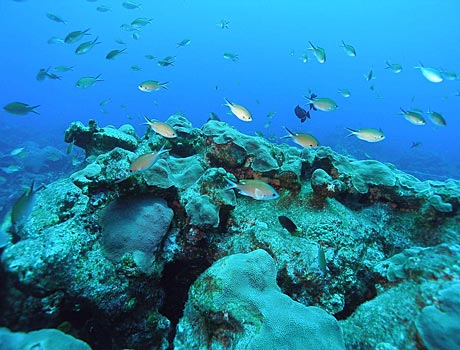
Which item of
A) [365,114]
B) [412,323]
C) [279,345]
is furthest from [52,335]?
[365,114]

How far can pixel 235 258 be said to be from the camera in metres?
2.75

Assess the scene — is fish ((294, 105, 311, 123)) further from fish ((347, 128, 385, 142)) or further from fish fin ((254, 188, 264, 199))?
fish fin ((254, 188, 264, 199))

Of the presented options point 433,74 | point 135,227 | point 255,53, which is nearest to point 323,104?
point 433,74

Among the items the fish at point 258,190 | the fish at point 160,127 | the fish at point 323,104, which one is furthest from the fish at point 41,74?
the fish at point 258,190

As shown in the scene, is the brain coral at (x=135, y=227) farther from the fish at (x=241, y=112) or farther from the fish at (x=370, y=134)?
the fish at (x=370, y=134)

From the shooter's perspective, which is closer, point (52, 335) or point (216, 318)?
point (52, 335)

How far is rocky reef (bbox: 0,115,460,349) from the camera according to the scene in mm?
2381

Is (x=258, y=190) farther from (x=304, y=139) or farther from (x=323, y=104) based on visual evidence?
(x=323, y=104)

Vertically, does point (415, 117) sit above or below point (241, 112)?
below

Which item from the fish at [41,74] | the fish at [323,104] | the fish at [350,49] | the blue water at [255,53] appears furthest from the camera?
the blue water at [255,53]

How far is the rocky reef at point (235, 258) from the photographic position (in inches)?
93.7

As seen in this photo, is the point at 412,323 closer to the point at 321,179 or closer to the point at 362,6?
the point at 321,179

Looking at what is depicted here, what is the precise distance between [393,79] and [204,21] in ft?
308

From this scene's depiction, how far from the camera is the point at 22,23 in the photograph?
115062 mm
